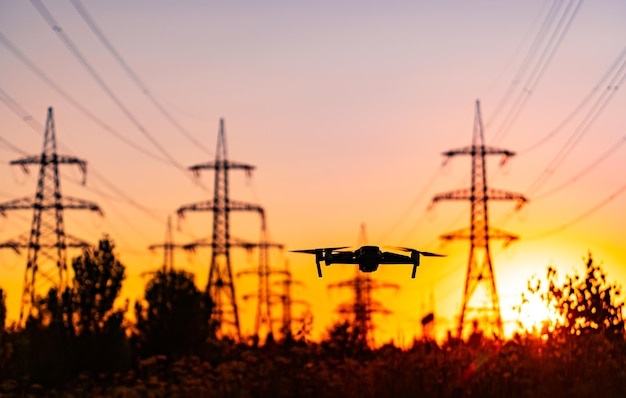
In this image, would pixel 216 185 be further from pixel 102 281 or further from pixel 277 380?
pixel 277 380

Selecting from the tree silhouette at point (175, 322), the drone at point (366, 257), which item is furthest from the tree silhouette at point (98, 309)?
the drone at point (366, 257)

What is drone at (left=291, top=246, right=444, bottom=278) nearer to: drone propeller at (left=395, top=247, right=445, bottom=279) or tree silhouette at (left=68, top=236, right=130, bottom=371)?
drone propeller at (left=395, top=247, right=445, bottom=279)

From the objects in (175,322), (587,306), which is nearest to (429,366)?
(587,306)

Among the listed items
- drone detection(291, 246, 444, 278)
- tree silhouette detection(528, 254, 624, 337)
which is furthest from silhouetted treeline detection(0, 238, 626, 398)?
drone detection(291, 246, 444, 278)

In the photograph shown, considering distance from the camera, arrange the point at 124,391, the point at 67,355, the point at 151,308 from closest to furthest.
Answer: the point at 124,391, the point at 67,355, the point at 151,308

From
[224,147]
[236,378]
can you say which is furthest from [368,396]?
[224,147]

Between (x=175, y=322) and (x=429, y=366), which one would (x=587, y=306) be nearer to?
(x=429, y=366)
